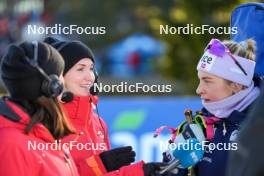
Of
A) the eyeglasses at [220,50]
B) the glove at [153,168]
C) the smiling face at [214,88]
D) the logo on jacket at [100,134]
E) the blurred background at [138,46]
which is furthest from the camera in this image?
the blurred background at [138,46]

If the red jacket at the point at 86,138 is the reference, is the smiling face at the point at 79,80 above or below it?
above

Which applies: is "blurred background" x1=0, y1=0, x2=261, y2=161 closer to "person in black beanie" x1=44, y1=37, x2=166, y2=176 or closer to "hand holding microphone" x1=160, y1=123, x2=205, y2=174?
"person in black beanie" x1=44, y1=37, x2=166, y2=176

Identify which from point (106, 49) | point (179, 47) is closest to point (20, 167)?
point (179, 47)

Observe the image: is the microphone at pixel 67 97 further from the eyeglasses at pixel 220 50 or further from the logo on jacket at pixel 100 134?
the eyeglasses at pixel 220 50

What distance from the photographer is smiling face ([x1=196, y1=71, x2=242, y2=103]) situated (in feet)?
13.8

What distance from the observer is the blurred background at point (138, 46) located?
9227 mm

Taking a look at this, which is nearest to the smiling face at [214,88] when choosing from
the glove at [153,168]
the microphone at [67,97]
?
the glove at [153,168]

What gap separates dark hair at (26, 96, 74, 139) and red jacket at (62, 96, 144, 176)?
1.71 ft

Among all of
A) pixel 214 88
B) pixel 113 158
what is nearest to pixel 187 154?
pixel 214 88

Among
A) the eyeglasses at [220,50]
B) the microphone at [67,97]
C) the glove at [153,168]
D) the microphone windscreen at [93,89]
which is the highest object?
the eyeglasses at [220,50]

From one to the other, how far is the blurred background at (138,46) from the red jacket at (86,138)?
3740mm

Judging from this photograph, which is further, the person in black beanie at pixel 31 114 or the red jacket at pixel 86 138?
the red jacket at pixel 86 138

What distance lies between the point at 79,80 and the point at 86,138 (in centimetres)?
33

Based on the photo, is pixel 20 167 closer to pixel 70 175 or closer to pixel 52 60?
pixel 70 175
